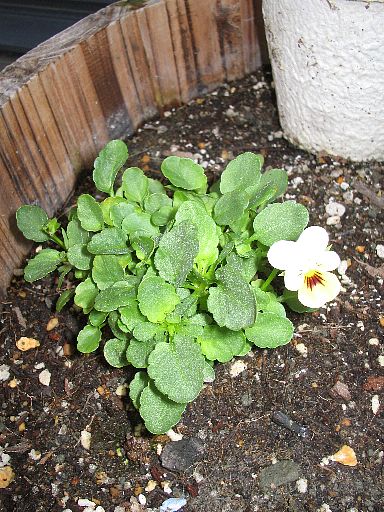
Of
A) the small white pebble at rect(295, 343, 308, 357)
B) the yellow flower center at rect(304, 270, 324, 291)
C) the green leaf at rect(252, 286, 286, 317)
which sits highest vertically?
the yellow flower center at rect(304, 270, 324, 291)

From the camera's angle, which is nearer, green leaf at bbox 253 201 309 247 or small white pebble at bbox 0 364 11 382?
green leaf at bbox 253 201 309 247

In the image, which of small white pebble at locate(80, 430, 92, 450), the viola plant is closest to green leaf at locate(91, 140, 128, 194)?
the viola plant

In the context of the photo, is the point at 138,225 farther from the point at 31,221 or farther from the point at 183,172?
the point at 31,221

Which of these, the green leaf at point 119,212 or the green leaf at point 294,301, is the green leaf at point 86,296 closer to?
the green leaf at point 119,212

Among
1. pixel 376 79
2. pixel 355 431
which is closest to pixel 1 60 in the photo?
pixel 376 79

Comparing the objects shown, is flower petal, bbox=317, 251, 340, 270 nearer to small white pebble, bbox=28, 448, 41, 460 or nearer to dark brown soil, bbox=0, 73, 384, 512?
dark brown soil, bbox=0, 73, 384, 512

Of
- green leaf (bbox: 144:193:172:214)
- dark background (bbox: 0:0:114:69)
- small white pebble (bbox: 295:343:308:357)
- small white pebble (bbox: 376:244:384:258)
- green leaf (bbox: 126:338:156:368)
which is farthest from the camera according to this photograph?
dark background (bbox: 0:0:114:69)

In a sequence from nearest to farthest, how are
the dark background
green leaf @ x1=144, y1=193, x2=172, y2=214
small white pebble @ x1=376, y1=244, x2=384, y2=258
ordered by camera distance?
1. green leaf @ x1=144, y1=193, x2=172, y2=214
2. small white pebble @ x1=376, y1=244, x2=384, y2=258
3. the dark background

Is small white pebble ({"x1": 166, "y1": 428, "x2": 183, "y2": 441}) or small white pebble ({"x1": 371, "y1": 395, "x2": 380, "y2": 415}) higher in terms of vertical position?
small white pebble ({"x1": 166, "y1": 428, "x2": 183, "y2": 441})
